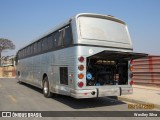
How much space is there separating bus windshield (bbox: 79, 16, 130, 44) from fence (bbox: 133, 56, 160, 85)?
19.9ft

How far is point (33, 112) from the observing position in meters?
8.73

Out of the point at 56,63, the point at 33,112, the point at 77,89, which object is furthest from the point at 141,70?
the point at 33,112

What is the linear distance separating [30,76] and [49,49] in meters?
5.22

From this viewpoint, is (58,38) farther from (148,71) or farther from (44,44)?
(148,71)

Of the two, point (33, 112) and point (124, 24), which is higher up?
point (124, 24)

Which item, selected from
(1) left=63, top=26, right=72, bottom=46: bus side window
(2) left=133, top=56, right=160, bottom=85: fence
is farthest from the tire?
(2) left=133, top=56, right=160, bottom=85: fence

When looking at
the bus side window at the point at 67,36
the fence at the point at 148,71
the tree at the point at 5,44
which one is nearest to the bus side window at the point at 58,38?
the bus side window at the point at 67,36

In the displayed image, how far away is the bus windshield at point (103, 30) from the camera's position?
9727 millimetres

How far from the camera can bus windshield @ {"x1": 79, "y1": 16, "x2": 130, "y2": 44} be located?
31.9 ft

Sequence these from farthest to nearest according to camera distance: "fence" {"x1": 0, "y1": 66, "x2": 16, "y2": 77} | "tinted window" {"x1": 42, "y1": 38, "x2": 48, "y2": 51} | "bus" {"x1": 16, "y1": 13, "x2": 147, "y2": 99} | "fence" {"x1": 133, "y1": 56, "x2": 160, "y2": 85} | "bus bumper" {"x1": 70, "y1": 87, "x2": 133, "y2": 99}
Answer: "fence" {"x1": 0, "y1": 66, "x2": 16, "y2": 77}, "fence" {"x1": 133, "y1": 56, "x2": 160, "y2": 85}, "tinted window" {"x1": 42, "y1": 38, "x2": 48, "y2": 51}, "bus" {"x1": 16, "y1": 13, "x2": 147, "y2": 99}, "bus bumper" {"x1": 70, "y1": 87, "x2": 133, "y2": 99}

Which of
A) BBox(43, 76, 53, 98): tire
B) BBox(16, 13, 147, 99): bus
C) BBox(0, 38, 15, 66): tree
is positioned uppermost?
BBox(0, 38, 15, 66): tree

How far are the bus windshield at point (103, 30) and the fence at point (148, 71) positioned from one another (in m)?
6.07

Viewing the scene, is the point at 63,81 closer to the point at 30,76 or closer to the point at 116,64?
the point at 116,64

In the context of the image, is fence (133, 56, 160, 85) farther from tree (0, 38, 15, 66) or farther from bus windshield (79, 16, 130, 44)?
tree (0, 38, 15, 66)
